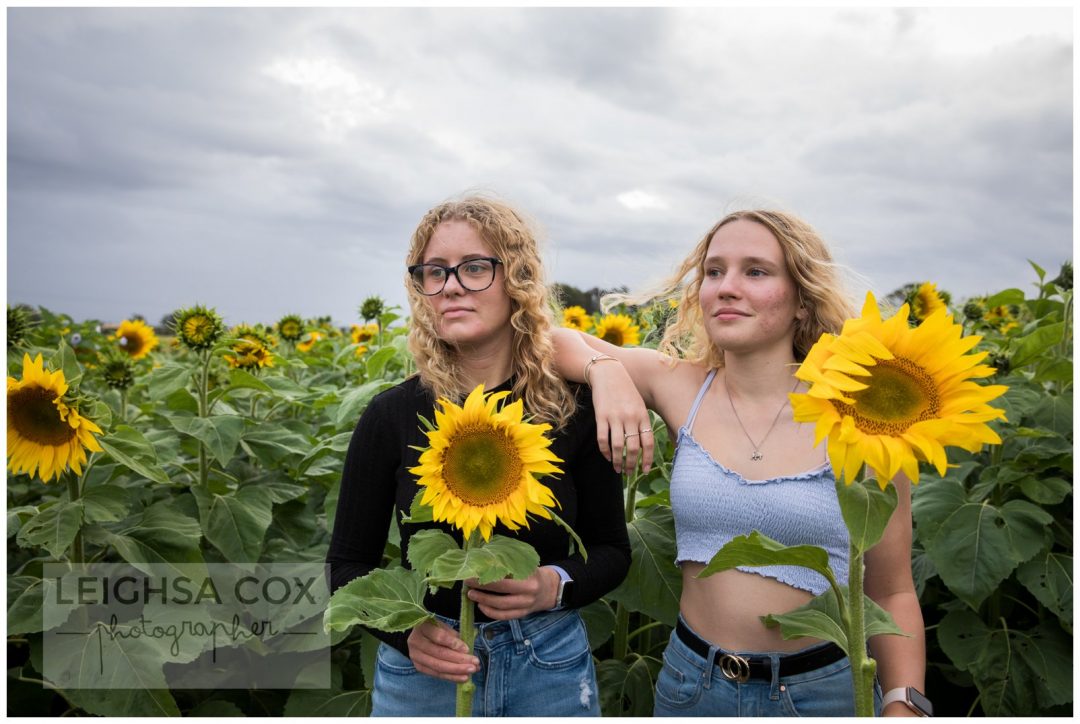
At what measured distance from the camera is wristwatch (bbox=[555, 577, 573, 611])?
178cm

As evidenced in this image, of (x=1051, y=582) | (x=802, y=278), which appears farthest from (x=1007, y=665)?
(x=802, y=278)

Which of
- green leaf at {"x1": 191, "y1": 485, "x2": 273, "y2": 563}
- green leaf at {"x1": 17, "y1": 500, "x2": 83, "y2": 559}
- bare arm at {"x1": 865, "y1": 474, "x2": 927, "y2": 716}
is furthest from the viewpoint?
green leaf at {"x1": 191, "y1": 485, "x2": 273, "y2": 563}

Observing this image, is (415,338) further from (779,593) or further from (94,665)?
(94,665)

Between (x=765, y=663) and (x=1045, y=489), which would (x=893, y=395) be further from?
(x=1045, y=489)

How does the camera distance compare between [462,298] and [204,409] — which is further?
[204,409]

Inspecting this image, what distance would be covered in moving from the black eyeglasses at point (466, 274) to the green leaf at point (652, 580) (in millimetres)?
829

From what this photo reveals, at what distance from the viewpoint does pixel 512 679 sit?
1.90m

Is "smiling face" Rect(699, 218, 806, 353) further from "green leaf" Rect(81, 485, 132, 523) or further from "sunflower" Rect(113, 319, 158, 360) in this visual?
"sunflower" Rect(113, 319, 158, 360)

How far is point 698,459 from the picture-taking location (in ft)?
6.43

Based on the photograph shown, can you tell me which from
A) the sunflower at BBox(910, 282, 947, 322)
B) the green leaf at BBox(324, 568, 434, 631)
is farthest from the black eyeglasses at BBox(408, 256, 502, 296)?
the sunflower at BBox(910, 282, 947, 322)

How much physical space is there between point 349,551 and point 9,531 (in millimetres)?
1533

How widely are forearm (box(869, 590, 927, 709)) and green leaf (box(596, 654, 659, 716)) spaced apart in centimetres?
83

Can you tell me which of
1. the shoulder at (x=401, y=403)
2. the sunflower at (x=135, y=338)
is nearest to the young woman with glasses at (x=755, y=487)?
the shoulder at (x=401, y=403)

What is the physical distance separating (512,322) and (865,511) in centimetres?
100
